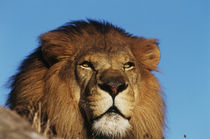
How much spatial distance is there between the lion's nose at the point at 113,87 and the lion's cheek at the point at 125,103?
70mm

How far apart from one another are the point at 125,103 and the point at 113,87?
330 mm

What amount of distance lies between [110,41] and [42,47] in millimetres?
1116

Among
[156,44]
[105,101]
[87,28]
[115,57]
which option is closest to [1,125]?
[105,101]

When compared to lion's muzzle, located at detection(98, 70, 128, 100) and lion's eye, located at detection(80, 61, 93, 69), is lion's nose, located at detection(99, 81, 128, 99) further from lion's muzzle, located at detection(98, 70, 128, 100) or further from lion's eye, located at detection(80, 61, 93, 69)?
lion's eye, located at detection(80, 61, 93, 69)

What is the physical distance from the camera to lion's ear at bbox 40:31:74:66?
6.18 meters

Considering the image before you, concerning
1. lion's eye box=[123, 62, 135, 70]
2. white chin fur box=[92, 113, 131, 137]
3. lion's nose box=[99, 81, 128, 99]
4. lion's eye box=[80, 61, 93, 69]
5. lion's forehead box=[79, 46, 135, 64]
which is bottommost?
white chin fur box=[92, 113, 131, 137]

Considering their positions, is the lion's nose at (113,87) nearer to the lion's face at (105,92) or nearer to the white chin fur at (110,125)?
the lion's face at (105,92)

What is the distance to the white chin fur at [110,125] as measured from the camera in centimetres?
520

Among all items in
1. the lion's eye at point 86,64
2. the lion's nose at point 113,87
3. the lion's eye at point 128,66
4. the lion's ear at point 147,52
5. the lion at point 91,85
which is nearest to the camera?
the lion's nose at point 113,87

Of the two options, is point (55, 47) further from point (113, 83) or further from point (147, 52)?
point (147, 52)

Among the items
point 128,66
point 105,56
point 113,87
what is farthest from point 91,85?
point 128,66

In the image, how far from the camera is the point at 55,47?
6.26 m

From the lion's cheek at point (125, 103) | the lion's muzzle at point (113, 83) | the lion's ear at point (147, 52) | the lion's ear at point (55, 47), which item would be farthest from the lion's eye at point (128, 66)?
the lion's ear at point (55, 47)

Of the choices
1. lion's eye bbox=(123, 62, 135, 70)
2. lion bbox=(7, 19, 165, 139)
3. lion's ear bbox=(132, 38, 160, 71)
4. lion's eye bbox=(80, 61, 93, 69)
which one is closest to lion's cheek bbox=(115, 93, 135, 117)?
lion bbox=(7, 19, 165, 139)
